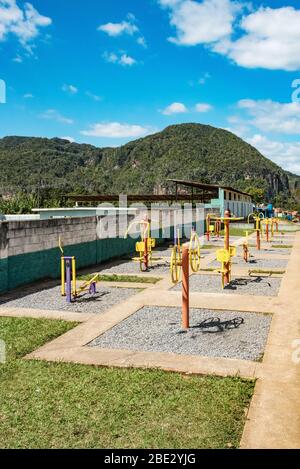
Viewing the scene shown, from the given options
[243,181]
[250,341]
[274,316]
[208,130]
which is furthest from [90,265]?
[208,130]

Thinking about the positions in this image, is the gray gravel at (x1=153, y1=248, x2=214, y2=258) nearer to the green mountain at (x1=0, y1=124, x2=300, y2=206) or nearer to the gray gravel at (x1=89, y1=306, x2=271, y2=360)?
the gray gravel at (x1=89, y1=306, x2=271, y2=360)

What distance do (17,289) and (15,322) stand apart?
3399mm

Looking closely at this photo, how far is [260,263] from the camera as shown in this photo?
16.5 m

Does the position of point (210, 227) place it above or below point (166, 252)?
above

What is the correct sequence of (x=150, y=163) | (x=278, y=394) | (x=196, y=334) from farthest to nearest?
(x=150, y=163), (x=196, y=334), (x=278, y=394)

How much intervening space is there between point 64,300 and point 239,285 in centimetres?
480

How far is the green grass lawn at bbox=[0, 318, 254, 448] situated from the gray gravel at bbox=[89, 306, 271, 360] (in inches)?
43.9

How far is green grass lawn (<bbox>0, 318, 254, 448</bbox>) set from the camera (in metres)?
4.16

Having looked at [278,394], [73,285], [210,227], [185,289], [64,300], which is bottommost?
[278,394]

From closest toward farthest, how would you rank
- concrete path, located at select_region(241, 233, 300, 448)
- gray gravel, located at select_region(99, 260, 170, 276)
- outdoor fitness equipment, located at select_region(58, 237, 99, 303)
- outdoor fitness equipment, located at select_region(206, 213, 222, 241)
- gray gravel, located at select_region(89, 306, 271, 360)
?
concrete path, located at select_region(241, 233, 300, 448) < gray gravel, located at select_region(89, 306, 271, 360) < outdoor fitness equipment, located at select_region(58, 237, 99, 303) < gray gravel, located at select_region(99, 260, 170, 276) < outdoor fitness equipment, located at select_region(206, 213, 222, 241)

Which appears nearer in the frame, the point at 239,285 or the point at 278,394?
the point at 278,394

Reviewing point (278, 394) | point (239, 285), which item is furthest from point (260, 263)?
point (278, 394)

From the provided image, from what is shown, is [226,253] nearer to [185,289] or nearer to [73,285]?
[185,289]

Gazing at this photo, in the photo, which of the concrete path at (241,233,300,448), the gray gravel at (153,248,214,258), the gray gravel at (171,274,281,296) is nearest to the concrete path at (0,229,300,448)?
the concrete path at (241,233,300,448)
